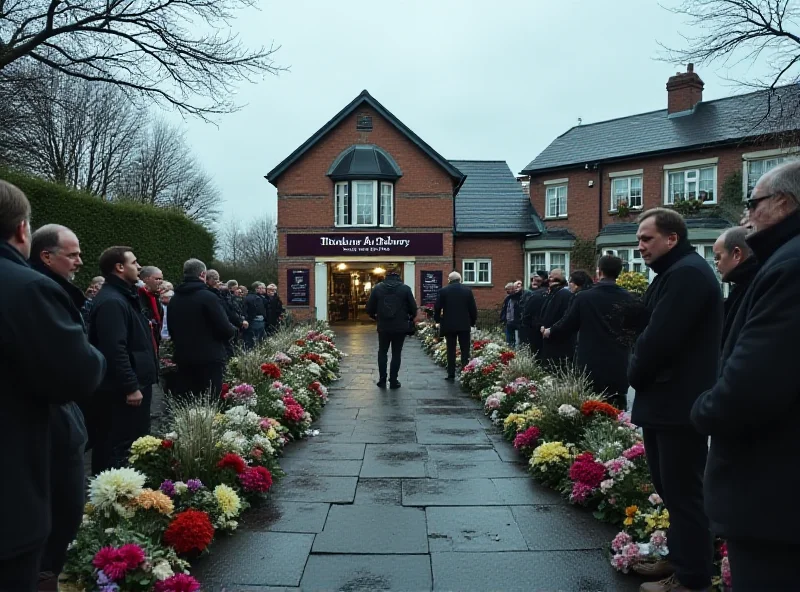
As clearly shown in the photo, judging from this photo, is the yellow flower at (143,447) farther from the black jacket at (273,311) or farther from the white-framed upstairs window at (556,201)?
the white-framed upstairs window at (556,201)

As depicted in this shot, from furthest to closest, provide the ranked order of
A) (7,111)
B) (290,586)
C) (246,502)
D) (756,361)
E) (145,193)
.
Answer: (145,193) < (7,111) < (246,502) < (290,586) < (756,361)

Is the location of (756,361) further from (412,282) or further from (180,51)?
(412,282)

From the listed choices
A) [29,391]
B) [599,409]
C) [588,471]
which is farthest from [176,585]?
[599,409]

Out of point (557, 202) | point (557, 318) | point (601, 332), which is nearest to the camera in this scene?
point (601, 332)

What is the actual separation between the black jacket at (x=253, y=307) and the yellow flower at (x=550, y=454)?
11308 mm

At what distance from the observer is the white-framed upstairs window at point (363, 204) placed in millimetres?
27141

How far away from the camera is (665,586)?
359cm

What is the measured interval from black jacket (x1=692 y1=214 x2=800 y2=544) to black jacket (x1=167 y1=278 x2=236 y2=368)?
539cm

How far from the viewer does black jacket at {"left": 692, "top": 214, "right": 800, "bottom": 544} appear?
213 centimetres

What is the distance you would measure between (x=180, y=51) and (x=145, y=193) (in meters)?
31.3

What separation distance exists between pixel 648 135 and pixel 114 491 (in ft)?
91.0

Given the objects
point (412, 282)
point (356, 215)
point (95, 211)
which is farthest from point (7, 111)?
point (412, 282)

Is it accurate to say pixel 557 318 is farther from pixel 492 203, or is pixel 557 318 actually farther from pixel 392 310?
pixel 492 203

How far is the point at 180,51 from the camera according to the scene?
13438 mm
